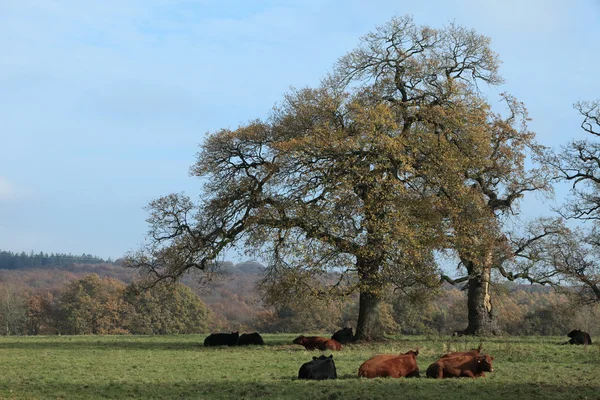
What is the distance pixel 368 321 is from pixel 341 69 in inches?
484

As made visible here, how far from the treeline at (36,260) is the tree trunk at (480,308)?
144 meters

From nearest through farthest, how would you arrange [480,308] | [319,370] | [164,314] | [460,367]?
1. [319,370]
2. [460,367]
3. [480,308]
4. [164,314]

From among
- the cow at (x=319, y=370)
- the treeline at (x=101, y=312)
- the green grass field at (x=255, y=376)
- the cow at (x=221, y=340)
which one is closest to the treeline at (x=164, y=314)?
the treeline at (x=101, y=312)

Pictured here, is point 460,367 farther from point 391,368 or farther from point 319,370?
point 319,370

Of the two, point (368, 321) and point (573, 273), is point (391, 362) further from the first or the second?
point (573, 273)

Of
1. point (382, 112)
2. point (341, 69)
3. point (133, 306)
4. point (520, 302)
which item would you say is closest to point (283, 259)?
point (382, 112)

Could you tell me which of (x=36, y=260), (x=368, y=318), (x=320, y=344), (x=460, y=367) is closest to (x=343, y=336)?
(x=368, y=318)

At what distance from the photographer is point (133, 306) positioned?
75625 mm

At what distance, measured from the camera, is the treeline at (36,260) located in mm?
163125

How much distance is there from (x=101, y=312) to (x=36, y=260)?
105 meters

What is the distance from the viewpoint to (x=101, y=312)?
7325 centimetres

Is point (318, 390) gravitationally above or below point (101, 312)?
below

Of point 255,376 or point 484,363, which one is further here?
point 255,376

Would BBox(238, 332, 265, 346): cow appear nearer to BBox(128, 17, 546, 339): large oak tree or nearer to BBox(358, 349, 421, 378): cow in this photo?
BBox(128, 17, 546, 339): large oak tree
